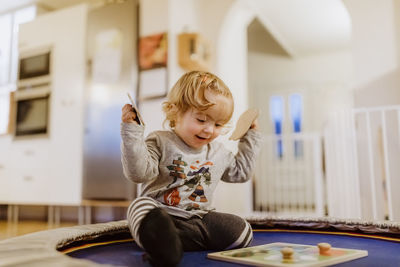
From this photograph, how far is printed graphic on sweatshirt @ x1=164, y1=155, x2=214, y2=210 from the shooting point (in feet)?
3.52

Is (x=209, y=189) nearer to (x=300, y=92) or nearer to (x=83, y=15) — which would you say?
(x=83, y=15)

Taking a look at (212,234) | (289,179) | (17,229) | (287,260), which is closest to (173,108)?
(212,234)

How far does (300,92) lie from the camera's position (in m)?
6.19

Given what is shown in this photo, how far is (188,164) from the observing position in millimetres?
1103

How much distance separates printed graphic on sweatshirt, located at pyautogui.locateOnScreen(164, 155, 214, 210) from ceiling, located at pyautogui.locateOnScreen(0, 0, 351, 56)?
2.77 metres

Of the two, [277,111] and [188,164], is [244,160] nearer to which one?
[188,164]

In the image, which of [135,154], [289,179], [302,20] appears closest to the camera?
[135,154]

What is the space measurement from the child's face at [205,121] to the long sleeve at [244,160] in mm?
183

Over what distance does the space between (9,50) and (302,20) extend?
348 cm

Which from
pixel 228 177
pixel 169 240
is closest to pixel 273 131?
pixel 228 177

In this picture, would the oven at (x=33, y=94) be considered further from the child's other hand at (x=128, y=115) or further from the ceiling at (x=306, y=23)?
the child's other hand at (x=128, y=115)

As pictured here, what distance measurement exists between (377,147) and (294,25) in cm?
292

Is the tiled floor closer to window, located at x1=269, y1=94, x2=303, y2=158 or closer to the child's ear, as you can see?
the child's ear

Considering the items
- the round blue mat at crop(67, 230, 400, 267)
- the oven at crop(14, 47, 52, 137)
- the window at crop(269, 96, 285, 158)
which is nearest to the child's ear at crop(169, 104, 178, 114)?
the round blue mat at crop(67, 230, 400, 267)
